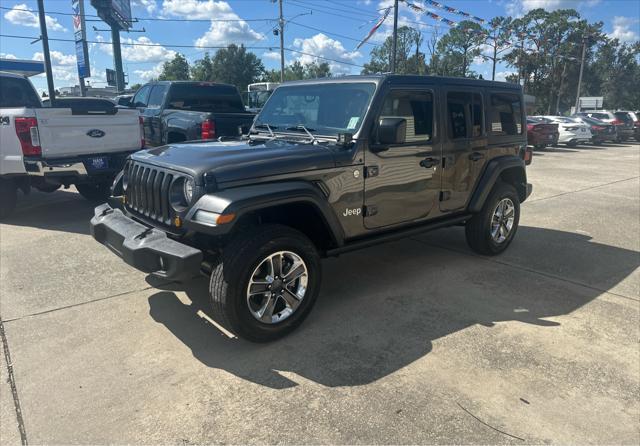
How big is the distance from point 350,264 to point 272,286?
6.09 ft

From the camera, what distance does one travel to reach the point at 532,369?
3.13m

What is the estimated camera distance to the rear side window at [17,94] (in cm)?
764

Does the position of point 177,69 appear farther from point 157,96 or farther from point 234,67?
point 157,96

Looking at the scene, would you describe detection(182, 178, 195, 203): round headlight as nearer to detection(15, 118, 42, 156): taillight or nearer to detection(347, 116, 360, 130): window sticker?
detection(347, 116, 360, 130): window sticker

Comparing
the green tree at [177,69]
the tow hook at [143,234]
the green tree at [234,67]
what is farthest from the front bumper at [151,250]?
the green tree at [177,69]

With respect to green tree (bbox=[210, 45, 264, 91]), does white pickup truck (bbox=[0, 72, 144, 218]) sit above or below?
below

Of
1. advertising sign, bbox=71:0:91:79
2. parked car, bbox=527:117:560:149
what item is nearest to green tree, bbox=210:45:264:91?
advertising sign, bbox=71:0:91:79

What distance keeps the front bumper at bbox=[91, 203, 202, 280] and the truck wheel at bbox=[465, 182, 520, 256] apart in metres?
3.36

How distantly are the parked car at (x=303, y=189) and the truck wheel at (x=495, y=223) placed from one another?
3cm

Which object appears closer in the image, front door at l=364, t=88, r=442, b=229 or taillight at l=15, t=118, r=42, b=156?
front door at l=364, t=88, r=442, b=229

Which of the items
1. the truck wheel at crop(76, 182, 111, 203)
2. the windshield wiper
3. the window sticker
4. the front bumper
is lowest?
the truck wheel at crop(76, 182, 111, 203)

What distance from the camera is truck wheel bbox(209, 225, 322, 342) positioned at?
123 inches

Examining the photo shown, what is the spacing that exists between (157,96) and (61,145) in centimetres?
338

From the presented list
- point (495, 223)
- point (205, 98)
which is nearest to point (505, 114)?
point (495, 223)
